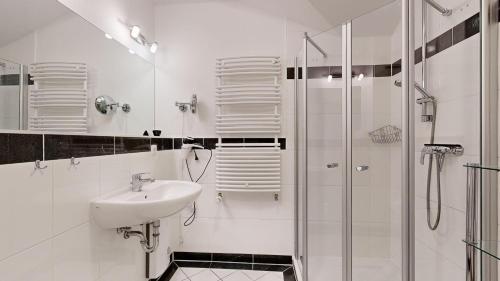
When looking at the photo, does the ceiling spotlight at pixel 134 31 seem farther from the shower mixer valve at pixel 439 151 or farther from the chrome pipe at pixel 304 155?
the shower mixer valve at pixel 439 151

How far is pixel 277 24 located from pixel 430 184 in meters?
1.84

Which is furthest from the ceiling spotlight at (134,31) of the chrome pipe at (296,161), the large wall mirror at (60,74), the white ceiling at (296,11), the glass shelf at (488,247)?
the glass shelf at (488,247)

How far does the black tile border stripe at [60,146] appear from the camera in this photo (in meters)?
0.96

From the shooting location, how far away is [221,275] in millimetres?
2281

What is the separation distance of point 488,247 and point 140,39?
98.7 inches

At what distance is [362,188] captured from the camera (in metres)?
1.65

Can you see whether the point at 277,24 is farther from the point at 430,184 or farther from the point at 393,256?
the point at 393,256

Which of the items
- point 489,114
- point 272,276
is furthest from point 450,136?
point 272,276

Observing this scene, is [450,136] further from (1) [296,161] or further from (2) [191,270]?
(2) [191,270]

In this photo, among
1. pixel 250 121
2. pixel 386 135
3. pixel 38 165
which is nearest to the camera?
pixel 38 165

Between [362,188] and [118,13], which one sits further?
[118,13]

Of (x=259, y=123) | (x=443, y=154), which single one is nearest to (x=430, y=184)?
(x=443, y=154)

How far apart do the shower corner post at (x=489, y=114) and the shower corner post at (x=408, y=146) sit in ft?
0.84

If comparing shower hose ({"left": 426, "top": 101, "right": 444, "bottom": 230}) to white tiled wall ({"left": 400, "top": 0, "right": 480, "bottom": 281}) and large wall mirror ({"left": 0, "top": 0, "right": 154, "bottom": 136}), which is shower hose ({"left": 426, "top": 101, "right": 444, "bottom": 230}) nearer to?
white tiled wall ({"left": 400, "top": 0, "right": 480, "bottom": 281})
